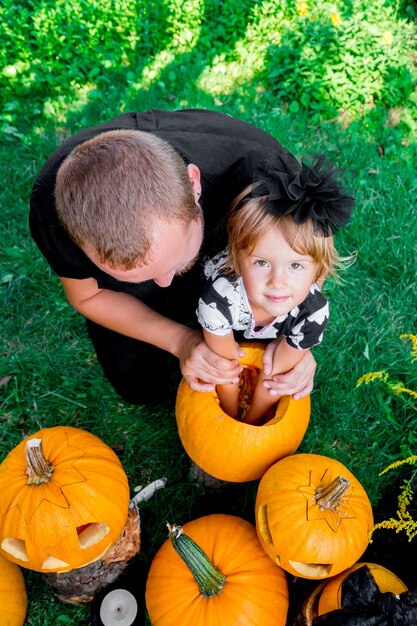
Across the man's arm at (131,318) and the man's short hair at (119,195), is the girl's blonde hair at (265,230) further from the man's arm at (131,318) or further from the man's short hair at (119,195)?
the man's arm at (131,318)

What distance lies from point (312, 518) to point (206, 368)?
0.57 meters

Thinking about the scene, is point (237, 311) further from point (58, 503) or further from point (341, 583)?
point (341, 583)

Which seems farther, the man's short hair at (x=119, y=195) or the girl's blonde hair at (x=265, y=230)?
the girl's blonde hair at (x=265, y=230)

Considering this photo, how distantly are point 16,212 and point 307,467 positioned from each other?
2.28 meters

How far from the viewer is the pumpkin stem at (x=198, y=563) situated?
1476mm

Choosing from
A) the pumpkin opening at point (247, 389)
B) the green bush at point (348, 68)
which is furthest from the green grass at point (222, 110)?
the pumpkin opening at point (247, 389)

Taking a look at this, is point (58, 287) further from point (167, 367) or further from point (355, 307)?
point (355, 307)

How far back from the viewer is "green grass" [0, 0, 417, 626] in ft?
7.62

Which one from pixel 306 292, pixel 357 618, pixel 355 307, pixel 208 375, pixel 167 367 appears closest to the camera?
pixel 357 618

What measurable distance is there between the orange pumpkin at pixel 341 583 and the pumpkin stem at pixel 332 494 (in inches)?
9.5

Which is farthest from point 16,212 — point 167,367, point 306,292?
point 306,292

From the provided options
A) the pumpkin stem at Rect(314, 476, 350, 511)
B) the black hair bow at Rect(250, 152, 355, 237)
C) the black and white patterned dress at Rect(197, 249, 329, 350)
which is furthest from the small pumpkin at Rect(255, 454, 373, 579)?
the black hair bow at Rect(250, 152, 355, 237)

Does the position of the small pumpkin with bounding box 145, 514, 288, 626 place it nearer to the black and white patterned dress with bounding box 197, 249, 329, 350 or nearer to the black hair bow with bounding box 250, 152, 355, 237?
the black and white patterned dress with bounding box 197, 249, 329, 350

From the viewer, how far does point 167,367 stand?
2467 mm
